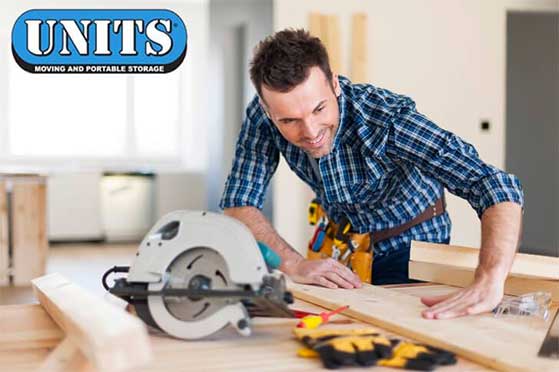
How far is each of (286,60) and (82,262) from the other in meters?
6.20

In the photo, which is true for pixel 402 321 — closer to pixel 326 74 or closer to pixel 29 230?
pixel 326 74

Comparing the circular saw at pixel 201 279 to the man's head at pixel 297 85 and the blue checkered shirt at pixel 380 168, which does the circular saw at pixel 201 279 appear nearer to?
the man's head at pixel 297 85

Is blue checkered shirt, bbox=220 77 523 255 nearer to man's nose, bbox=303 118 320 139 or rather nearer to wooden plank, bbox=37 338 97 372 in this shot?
man's nose, bbox=303 118 320 139

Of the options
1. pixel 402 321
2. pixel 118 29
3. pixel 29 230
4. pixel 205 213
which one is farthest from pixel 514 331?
pixel 29 230

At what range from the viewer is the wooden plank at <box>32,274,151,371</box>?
901 mm

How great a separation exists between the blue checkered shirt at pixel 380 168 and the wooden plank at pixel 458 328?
359 mm

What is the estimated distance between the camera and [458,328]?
4.42 feet

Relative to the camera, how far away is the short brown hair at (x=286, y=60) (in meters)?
1.78

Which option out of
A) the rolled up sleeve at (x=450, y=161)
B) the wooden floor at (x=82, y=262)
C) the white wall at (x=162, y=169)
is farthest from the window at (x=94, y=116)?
the rolled up sleeve at (x=450, y=161)

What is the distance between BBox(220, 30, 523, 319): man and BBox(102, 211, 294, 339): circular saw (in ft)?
1.18

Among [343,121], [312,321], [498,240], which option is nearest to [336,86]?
[343,121]

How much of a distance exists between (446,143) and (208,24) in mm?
8493

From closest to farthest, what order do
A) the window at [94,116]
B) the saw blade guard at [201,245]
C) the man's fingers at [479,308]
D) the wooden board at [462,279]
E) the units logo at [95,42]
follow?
the saw blade guard at [201,245], the man's fingers at [479,308], the wooden board at [462,279], the units logo at [95,42], the window at [94,116]

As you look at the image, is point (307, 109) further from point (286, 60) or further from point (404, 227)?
point (404, 227)
